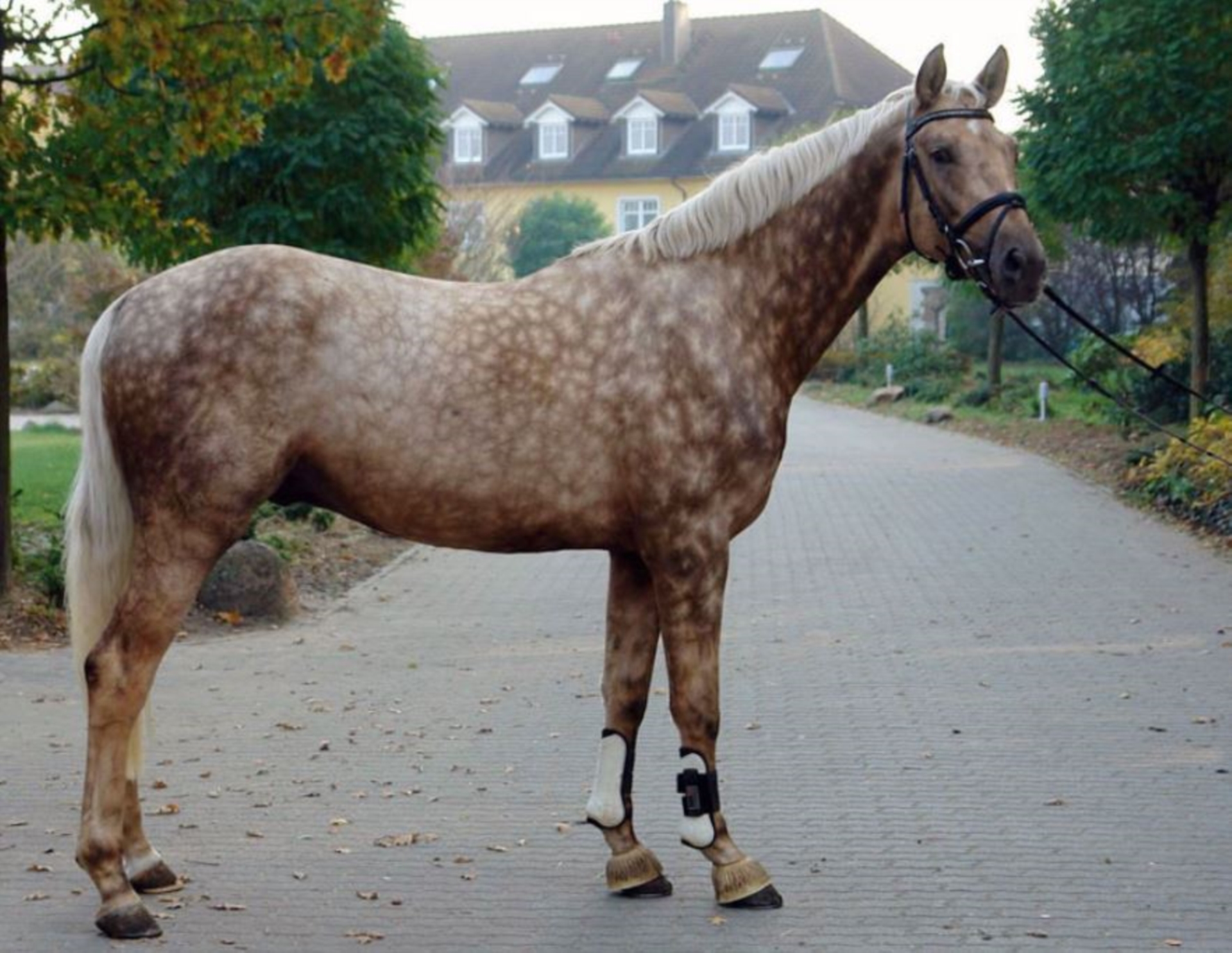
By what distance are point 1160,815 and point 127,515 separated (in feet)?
13.1

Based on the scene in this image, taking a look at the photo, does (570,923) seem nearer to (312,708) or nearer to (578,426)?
(578,426)

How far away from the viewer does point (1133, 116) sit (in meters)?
18.5

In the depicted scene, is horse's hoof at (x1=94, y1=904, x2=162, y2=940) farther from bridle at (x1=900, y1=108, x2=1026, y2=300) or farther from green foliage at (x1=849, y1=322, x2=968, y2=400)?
green foliage at (x1=849, y1=322, x2=968, y2=400)

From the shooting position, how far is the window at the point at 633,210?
65.1 meters

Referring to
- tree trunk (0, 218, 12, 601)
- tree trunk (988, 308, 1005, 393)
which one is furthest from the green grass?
tree trunk (988, 308, 1005, 393)

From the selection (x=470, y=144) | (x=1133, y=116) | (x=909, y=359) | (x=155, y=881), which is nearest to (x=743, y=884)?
(x=155, y=881)

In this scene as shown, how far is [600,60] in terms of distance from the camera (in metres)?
71.8

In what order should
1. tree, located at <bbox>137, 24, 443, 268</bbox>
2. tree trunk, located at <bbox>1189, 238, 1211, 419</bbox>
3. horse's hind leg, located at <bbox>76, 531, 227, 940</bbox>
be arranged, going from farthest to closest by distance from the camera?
tree trunk, located at <bbox>1189, 238, 1211, 419</bbox>
tree, located at <bbox>137, 24, 443, 268</bbox>
horse's hind leg, located at <bbox>76, 531, 227, 940</bbox>

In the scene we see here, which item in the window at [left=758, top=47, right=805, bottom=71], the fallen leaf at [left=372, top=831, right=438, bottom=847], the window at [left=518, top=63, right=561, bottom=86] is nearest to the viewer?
the fallen leaf at [left=372, top=831, right=438, bottom=847]

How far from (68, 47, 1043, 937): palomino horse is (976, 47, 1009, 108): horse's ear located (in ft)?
0.04

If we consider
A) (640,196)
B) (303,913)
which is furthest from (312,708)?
(640,196)

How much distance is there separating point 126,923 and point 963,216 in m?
3.33

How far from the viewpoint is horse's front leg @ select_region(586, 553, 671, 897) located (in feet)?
19.6

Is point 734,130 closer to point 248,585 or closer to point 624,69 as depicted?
point 624,69
